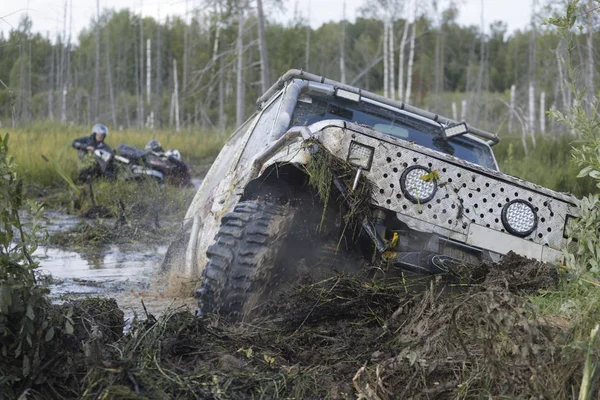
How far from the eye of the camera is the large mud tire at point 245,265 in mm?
4499

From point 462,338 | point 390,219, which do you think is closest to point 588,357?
point 462,338

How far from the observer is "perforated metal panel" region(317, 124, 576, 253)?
465cm

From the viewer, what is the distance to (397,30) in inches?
1823

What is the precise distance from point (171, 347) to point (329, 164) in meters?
1.40

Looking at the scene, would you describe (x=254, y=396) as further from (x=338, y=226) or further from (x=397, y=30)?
(x=397, y=30)

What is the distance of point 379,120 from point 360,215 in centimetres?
175

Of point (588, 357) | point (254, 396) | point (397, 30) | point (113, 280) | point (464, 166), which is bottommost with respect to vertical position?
point (113, 280)

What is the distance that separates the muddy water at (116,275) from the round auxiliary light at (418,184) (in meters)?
2.14

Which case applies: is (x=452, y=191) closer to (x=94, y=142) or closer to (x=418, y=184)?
(x=418, y=184)

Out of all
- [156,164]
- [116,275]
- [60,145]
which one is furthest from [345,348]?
[60,145]

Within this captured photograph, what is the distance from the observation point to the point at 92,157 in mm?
14703

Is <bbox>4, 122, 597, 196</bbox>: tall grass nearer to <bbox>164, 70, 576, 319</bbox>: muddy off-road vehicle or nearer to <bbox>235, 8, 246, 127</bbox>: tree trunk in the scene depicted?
<bbox>164, 70, 576, 319</bbox>: muddy off-road vehicle

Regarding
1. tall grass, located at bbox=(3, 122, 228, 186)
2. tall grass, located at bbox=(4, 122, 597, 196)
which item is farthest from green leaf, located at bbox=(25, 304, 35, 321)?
tall grass, located at bbox=(3, 122, 228, 186)

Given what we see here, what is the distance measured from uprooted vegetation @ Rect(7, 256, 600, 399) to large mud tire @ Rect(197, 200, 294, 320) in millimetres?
170
